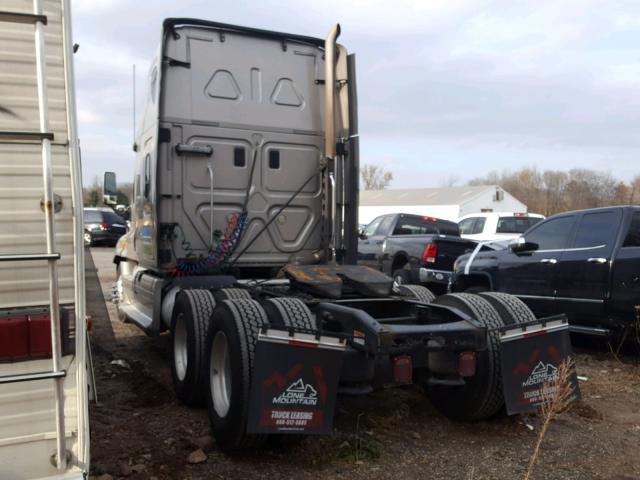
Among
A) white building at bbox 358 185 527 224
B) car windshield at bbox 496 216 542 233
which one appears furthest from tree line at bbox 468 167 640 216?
car windshield at bbox 496 216 542 233

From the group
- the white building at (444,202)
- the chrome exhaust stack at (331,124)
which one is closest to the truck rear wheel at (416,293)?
the chrome exhaust stack at (331,124)

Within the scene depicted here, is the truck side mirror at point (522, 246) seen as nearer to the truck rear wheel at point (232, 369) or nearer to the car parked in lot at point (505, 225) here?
the truck rear wheel at point (232, 369)

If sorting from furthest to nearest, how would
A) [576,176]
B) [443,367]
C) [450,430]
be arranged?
[576,176] → [450,430] → [443,367]

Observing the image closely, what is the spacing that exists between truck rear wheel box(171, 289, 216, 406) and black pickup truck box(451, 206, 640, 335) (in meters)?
4.25

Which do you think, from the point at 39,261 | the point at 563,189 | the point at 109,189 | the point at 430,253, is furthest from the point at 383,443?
the point at 563,189

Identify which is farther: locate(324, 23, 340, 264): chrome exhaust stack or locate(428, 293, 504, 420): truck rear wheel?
locate(324, 23, 340, 264): chrome exhaust stack

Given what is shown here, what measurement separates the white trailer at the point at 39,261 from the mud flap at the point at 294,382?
1.34 m

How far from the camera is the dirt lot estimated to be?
13.2 ft

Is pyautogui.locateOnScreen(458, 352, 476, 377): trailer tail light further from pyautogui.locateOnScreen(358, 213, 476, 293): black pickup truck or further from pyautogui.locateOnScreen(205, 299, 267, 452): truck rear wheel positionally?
pyautogui.locateOnScreen(358, 213, 476, 293): black pickup truck

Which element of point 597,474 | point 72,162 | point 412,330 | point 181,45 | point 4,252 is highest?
point 181,45

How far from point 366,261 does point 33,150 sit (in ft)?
35.9

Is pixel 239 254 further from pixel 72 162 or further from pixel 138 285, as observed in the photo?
pixel 72 162

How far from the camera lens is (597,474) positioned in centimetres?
403

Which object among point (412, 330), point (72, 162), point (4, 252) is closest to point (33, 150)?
point (72, 162)
